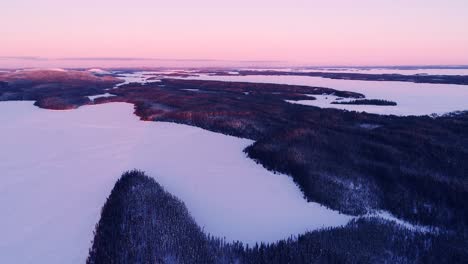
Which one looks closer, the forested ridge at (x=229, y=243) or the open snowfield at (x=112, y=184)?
the forested ridge at (x=229, y=243)

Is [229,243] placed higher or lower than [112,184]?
higher

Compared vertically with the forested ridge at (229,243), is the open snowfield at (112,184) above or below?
below

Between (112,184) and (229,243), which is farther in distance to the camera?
(112,184)

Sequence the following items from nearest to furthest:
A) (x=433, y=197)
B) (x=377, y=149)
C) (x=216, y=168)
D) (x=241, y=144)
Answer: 1. (x=433, y=197)
2. (x=216, y=168)
3. (x=377, y=149)
4. (x=241, y=144)

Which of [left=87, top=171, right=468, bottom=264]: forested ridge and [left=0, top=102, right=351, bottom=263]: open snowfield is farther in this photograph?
[left=0, top=102, right=351, bottom=263]: open snowfield

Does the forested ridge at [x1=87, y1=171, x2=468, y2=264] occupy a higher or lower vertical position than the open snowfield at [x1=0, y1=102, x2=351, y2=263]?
higher

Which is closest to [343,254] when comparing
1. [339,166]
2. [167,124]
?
[339,166]

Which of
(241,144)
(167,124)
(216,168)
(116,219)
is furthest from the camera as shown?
(167,124)

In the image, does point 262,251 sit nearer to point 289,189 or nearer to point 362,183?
point 289,189
